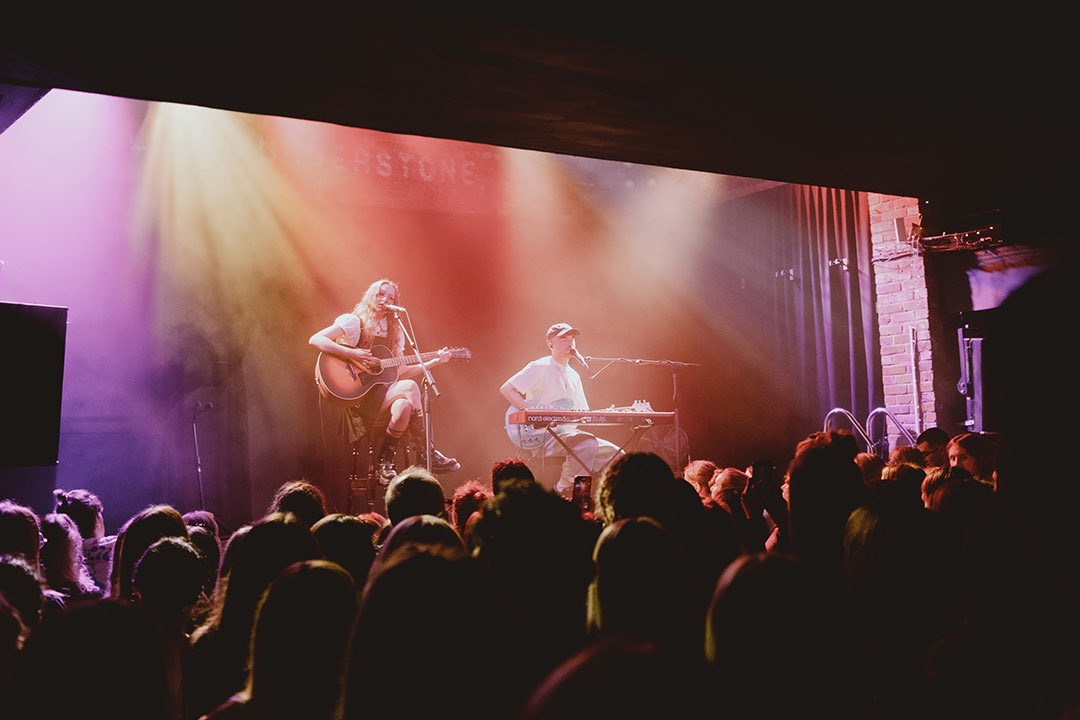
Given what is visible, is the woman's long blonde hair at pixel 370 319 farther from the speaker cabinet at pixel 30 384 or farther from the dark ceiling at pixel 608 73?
the dark ceiling at pixel 608 73

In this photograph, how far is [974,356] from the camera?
25.0 feet

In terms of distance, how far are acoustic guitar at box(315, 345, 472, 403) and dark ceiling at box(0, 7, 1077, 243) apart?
3.63m

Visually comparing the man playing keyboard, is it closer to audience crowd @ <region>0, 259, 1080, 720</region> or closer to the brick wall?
the brick wall

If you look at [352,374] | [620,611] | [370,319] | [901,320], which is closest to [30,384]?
[352,374]

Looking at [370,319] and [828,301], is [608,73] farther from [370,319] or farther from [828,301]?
[828,301]

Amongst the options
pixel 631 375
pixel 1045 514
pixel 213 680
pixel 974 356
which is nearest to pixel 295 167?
pixel 631 375

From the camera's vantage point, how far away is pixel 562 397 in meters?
8.92

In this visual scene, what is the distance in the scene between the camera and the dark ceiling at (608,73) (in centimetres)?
351

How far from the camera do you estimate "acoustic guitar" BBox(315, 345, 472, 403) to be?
823 centimetres

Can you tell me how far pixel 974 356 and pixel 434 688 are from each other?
7.52 meters

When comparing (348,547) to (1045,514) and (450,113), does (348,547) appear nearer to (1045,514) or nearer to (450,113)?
(1045,514)

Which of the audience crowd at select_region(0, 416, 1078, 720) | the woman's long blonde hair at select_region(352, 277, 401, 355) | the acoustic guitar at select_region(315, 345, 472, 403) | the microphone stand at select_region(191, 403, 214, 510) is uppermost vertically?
the woman's long blonde hair at select_region(352, 277, 401, 355)

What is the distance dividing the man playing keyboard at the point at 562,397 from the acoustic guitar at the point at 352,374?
1104mm

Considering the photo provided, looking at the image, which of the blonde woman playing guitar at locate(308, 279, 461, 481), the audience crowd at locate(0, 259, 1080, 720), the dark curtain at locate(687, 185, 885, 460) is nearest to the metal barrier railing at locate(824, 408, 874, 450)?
the dark curtain at locate(687, 185, 885, 460)
